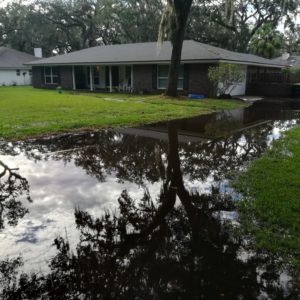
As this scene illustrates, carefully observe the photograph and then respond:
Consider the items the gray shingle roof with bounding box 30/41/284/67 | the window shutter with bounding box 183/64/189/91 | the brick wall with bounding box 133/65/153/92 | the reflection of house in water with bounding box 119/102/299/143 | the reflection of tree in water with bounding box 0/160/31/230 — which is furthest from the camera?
the brick wall with bounding box 133/65/153/92

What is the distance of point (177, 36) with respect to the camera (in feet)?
60.9

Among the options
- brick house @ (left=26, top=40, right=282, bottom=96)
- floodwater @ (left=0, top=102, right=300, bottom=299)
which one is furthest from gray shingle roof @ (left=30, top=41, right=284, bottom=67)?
floodwater @ (left=0, top=102, right=300, bottom=299)

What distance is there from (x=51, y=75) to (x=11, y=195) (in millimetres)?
27215

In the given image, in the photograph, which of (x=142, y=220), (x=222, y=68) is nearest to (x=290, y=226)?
(x=142, y=220)

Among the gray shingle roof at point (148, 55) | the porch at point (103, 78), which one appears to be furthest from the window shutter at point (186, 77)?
the porch at point (103, 78)

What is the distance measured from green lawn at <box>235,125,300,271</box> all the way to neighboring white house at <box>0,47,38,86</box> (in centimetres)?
3422

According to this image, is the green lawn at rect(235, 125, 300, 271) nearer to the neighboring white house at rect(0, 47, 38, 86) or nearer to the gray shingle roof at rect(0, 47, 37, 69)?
the neighboring white house at rect(0, 47, 38, 86)

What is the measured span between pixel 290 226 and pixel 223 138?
19.2ft

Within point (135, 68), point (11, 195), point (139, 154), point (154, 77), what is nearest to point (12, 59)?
point (135, 68)

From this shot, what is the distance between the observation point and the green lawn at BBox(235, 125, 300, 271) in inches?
155

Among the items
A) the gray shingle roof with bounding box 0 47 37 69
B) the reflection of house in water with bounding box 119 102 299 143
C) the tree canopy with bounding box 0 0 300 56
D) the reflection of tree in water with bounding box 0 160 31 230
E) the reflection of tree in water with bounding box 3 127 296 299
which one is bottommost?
the reflection of house in water with bounding box 119 102 299 143

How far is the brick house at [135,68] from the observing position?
882 inches

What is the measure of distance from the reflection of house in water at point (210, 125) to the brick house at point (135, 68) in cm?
707

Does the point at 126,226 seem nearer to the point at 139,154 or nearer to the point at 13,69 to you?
the point at 139,154
